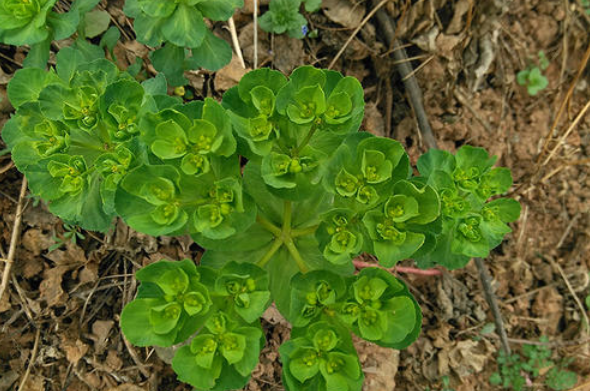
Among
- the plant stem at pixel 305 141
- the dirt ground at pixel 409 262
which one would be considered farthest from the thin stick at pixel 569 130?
the plant stem at pixel 305 141

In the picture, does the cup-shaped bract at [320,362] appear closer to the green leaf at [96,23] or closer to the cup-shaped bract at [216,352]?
the cup-shaped bract at [216,352]

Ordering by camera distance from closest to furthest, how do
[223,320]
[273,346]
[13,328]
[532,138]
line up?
[223,320] < [13,328] < [273,346] < [532,138]

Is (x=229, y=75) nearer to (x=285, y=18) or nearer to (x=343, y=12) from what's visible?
(x=285, y=18)

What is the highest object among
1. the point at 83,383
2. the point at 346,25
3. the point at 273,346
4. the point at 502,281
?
the point at 346,25

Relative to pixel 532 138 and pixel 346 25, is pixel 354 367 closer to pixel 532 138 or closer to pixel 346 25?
pixel 346 25

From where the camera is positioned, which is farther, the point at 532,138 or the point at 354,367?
the point at 532,138

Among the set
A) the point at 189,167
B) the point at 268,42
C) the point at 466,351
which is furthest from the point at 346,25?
the point at 466,351

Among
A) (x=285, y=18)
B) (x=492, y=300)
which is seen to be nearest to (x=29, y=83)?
(x=285, y=18)
